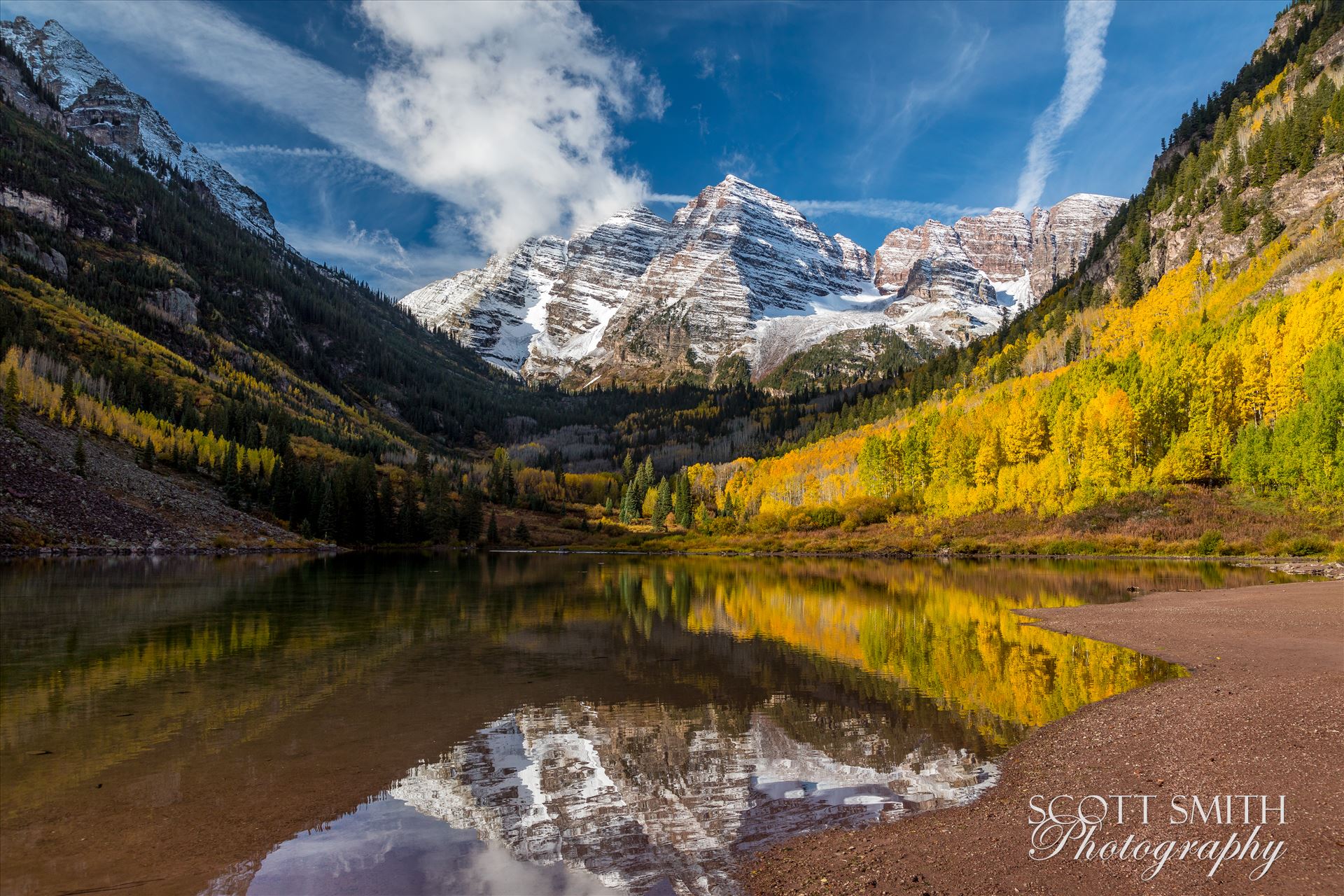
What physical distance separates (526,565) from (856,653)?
237 feet

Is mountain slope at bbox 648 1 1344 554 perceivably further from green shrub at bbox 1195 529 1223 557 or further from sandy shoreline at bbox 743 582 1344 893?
sandy shoreline at bbox 743 582 1344 893

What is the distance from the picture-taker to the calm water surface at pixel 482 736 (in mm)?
9828

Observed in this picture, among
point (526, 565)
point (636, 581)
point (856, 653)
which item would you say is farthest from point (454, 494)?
point (856, 653)

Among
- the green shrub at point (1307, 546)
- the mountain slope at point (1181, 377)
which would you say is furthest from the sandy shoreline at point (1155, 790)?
the mountain slope at point (1181, 377)

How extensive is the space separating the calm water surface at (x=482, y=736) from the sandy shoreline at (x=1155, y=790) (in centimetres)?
86

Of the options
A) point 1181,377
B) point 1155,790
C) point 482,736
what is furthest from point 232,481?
point 1181,377

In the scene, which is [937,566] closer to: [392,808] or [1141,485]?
[1141,485]

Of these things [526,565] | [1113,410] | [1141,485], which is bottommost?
[526,565]

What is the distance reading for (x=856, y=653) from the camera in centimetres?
2567

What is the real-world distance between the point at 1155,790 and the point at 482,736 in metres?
13.1

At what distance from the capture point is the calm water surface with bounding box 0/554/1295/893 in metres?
9.83

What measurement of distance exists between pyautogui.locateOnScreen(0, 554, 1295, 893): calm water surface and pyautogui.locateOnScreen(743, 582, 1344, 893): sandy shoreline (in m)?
0.86

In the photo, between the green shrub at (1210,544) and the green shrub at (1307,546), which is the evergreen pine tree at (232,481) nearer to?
the green shrub at (1210,544)

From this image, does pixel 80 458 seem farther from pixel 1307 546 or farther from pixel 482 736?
pixel 1307 546
